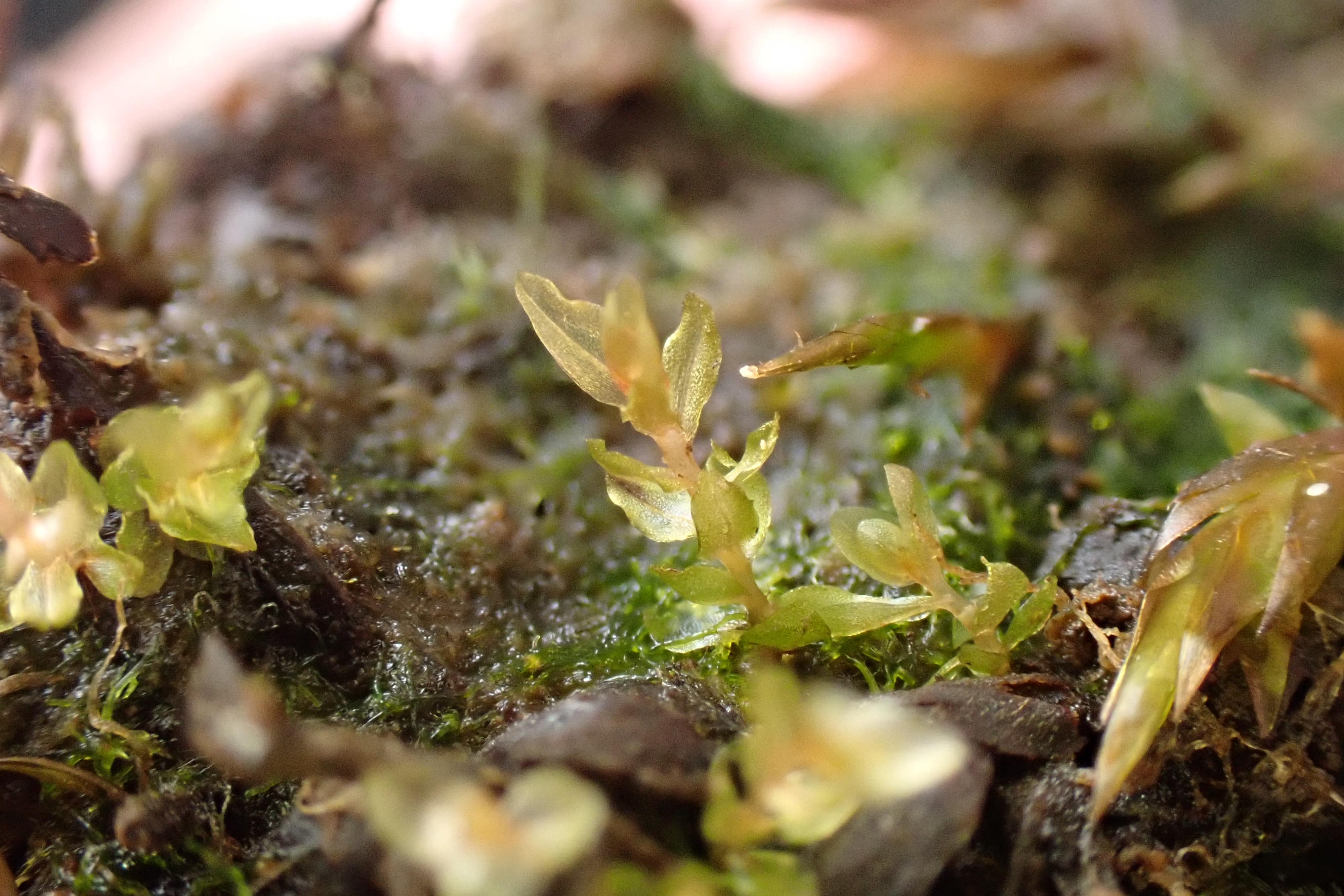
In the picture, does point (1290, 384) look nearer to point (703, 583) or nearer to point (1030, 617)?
point (1030, 617)

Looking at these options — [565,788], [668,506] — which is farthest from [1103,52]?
[565,788]

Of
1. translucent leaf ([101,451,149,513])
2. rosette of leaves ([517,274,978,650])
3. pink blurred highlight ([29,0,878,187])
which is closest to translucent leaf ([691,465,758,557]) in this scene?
rosette of leaves ([517,274,978,650])

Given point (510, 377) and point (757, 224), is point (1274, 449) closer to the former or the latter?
point (510, 377)

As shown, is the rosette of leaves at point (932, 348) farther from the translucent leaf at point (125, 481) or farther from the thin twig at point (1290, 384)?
the translucent leaf at point (125, 481)

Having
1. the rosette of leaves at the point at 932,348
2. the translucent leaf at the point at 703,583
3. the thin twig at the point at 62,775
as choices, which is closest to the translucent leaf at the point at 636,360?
the translucent leaf at the point at 703,583

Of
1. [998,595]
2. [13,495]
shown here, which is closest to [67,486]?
[13,495]

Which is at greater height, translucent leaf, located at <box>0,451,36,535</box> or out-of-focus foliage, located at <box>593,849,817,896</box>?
translucent leaf, located at <box>0,451,36,535</box>

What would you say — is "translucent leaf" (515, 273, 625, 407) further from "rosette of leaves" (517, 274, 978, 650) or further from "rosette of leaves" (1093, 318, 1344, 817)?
"rosette of leaves" (1093, 318, 1344, 817)
